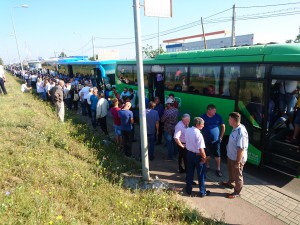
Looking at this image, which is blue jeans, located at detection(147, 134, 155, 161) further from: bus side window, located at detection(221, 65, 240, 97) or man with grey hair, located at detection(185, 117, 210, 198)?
bus side window, located at detection(221, 65, 240, 97)

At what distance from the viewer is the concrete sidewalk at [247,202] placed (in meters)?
4.82

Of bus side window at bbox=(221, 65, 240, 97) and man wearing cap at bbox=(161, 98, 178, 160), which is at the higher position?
bus side window at bbox=(221, 65, 240, 97)

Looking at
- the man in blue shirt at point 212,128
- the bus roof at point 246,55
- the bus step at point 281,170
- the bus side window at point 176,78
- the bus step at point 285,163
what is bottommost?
the bus step at point 281,170

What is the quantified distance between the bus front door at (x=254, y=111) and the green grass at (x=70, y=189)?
282cm

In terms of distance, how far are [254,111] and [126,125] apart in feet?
12.2

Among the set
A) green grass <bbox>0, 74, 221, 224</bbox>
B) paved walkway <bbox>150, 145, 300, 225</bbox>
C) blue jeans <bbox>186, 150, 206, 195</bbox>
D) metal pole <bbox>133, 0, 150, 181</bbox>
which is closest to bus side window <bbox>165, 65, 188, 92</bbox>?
green grass <bbox>0, 74, 221, 224</bbox>

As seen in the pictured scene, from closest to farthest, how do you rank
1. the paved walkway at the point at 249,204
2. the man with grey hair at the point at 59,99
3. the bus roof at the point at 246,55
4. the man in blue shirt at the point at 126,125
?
the paved walkway at the point at 249,204, the bus roof at the point at 246,55, the man in blue shirt at the point at 126,125, the man with grey hair at the point at 59,99

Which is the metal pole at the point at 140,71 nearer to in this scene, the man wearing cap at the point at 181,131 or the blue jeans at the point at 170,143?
the man wearing cap at the point at 181,131

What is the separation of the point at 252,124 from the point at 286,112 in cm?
149

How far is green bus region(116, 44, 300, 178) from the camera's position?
6039 millimetres

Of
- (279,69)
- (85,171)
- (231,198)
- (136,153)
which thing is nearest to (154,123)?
(136,153)

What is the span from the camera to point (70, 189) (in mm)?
5047

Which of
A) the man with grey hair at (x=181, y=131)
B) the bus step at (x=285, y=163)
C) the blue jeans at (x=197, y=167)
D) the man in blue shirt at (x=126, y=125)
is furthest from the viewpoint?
the man in blue shirt at (x=126, y=125)

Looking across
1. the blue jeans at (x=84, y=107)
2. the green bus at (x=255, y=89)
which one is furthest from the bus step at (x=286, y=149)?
the blue jeans at (x=84, y=107)
